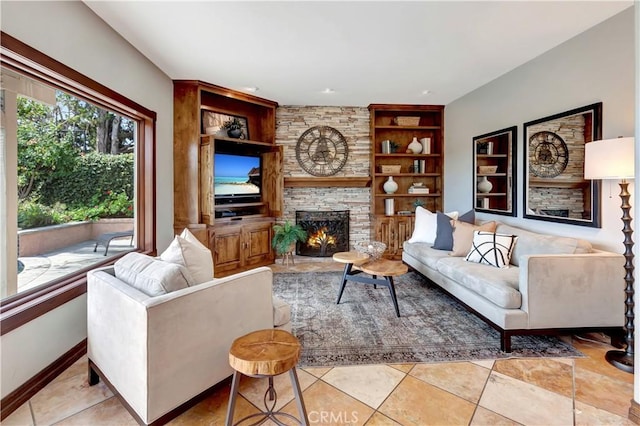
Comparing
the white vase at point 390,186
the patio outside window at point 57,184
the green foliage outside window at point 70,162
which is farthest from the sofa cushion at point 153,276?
the white vase at point 390,186

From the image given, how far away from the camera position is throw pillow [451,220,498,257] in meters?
3.43

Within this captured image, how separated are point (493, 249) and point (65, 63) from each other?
386cm

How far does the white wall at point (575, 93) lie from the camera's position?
242cm

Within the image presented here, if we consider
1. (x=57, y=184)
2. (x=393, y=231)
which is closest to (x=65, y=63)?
(x=57, y=184)

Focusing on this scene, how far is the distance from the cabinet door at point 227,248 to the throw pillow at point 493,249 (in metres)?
3.03

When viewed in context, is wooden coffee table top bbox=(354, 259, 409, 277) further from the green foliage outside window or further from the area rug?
the green foliage outside window

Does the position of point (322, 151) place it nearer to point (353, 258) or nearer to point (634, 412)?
point (353, 258)

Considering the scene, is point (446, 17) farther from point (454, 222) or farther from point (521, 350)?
point (521, 350)

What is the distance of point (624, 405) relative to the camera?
5.54 ft

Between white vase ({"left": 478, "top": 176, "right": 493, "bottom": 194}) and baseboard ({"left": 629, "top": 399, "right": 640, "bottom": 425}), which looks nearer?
baseboard ({"left": 629, "top": 399, "right": 640, "bottom": 425})

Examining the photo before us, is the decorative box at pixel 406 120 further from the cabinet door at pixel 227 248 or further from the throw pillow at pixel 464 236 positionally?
the cabinet door at pixel 227 248

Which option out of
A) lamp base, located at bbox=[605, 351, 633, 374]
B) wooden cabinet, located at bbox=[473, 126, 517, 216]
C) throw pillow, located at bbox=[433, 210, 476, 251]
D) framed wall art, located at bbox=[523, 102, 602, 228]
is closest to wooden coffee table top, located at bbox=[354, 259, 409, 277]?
throw pillow, located at bbox=[433, 210, 476, 251]

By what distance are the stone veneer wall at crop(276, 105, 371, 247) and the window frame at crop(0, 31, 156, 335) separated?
2163 mm

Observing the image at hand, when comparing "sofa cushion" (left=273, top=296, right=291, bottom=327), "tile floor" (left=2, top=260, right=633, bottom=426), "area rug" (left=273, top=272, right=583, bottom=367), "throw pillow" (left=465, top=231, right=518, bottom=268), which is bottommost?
"tile floor" (left=2, top=260, right=633, bottom=426)
